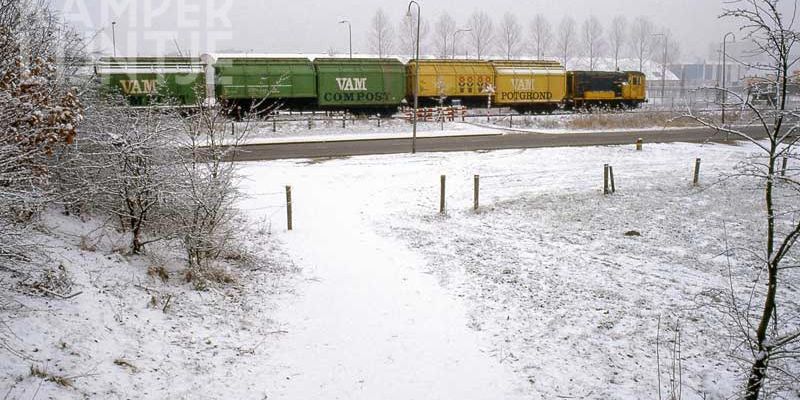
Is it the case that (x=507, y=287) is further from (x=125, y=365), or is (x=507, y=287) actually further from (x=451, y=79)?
(x=451, y=79)

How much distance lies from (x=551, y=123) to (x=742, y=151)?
12433 millimetres

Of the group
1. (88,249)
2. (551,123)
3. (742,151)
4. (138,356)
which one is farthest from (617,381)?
(551,123)

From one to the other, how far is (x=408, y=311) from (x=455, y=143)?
20628 mm

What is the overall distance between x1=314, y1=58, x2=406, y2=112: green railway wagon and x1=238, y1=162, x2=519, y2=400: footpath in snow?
82.3 feet

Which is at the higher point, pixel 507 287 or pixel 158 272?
pixel 158 272

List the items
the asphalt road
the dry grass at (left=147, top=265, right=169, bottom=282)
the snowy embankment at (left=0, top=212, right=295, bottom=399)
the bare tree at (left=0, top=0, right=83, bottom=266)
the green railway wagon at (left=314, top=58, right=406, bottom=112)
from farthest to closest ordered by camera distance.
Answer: the green railway wagon at (left=314, top=58, right=406, bottom=112), the asphalt road, the dry grass at (left=147, top=265, right=169, bottom=282), the bare tree at (left=0, top=0, right=83, bottom=266), the snowy embankment at (left=0, top=212, right=295, bottom=399)

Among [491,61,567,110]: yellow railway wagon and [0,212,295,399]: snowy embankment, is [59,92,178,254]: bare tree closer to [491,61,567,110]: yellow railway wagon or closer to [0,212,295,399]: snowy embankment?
[0,212,295,399]: snowy embankment

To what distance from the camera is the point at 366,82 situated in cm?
3738

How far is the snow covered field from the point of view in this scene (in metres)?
6.47

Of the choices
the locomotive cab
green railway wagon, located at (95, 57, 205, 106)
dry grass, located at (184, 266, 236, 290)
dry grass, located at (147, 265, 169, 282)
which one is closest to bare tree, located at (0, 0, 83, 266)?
dry grass, located at (147, 265, 169, 282)

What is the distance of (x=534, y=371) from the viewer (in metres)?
7.08

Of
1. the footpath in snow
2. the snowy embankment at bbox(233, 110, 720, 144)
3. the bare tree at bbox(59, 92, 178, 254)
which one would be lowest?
the footpath in snow

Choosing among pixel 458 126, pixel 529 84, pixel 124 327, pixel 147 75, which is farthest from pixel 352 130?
pixel 124 327

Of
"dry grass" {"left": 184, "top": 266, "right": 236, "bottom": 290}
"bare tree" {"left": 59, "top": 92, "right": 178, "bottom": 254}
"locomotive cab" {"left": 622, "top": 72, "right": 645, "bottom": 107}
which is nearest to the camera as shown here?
"dry grass" {"left": 184, "top": 266, "right": 236, "bottom": 290}
